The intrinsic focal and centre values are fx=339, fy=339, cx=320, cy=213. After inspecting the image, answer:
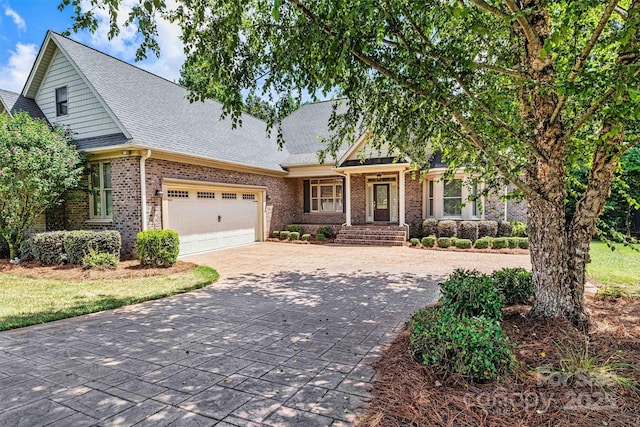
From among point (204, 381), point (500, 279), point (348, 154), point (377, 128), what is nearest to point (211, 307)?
point (204, 381)

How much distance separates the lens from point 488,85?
4988 mm

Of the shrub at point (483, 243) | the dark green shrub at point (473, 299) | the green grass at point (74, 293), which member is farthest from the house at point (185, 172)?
the dark green shrub at point (473, 299)

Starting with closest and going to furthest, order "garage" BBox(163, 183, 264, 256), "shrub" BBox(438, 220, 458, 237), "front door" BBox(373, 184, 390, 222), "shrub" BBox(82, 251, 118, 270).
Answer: "shrub" BBox(82, 251, 118, 270), "garage" BBox(163, 183, 264, 256), "shrub" BBox(438, 220, 458, 237), "front door" BBox(373, 184, 390, 222)

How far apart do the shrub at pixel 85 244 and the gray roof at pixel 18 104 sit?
5.88 metres

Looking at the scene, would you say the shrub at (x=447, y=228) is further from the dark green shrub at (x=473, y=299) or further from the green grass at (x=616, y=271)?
the dark green shrub at (x=473, y=299)

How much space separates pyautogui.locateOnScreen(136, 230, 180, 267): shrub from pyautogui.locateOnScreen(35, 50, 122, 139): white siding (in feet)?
12.6

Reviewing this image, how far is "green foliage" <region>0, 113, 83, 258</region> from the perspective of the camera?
362 inches

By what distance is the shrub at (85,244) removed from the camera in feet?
30.2

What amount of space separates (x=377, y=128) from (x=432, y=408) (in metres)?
4.29

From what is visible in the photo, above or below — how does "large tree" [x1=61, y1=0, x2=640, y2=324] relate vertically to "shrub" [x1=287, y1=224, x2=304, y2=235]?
above

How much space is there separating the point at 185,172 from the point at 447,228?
10690 millimetres

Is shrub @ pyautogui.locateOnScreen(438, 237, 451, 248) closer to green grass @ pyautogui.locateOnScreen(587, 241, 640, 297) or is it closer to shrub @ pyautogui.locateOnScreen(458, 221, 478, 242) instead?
shrub @ pyautogui.locateOnScreen(458, 221, 478, 242)

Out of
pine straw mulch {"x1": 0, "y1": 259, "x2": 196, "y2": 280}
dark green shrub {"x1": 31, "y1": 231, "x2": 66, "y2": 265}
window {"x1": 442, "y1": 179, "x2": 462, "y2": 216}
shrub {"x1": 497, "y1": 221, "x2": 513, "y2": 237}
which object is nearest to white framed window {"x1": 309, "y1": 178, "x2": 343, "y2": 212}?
window {"x1": 442, "y1": 179, "x2": 462, "y2": 216}

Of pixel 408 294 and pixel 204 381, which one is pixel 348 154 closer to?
pixel 408 294
